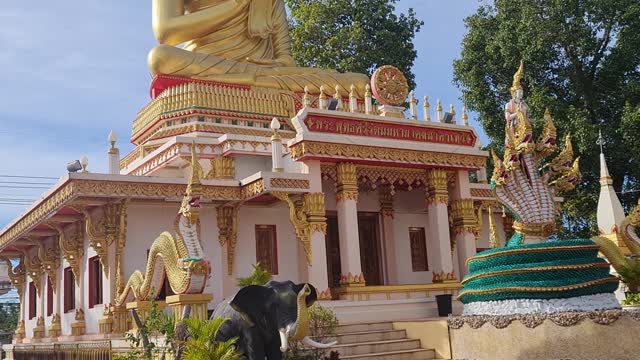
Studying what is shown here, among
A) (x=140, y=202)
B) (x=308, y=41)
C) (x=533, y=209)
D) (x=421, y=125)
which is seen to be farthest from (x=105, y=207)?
(x=308, y=41)

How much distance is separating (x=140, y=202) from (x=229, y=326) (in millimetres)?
6517

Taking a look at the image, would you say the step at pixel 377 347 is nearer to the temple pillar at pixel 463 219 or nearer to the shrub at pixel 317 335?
the shrub at pixel 317 335

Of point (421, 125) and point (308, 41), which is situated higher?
point (308, 41)

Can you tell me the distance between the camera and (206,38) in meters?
20.6

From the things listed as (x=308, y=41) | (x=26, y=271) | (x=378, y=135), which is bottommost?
(x=26, y=271)

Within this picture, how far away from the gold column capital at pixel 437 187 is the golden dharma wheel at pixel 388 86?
1933 mm

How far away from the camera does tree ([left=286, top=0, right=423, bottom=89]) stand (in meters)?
28.2

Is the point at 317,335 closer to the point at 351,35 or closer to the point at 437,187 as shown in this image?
the point at 437,187

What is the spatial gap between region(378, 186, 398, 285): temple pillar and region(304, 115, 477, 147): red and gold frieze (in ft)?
5.88

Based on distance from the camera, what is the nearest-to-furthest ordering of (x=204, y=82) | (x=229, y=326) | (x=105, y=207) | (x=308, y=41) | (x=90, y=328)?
(x=229, y=326), (x=105, y=207), (x=90, y=328), (x=204, y=82), (x=308, y=41)

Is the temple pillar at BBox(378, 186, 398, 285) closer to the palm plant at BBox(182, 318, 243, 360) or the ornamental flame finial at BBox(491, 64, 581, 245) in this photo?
the ornamental flame finial at BBox(491, 64, 581, 245)

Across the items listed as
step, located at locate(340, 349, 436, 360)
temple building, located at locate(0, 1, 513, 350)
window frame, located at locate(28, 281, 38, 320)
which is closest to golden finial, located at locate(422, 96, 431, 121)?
temple building, located at locate(0, 1, 513, 350)

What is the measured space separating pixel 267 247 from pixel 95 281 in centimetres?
379

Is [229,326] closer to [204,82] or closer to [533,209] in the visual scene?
[533,209]
